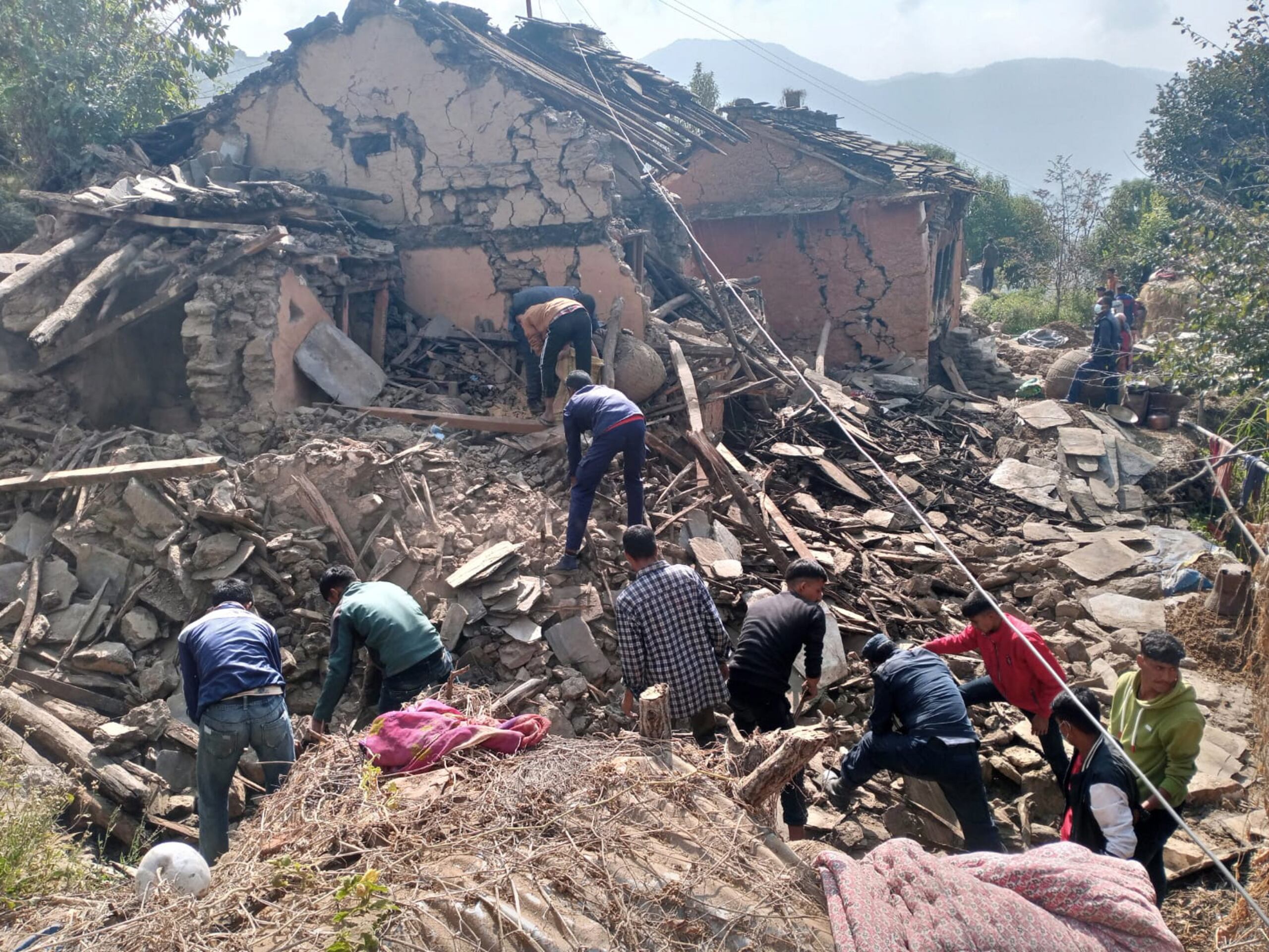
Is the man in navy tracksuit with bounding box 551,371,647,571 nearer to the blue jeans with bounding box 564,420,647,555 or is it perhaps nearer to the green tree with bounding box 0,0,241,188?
the blue jeans with bounding box 564,420,647,555

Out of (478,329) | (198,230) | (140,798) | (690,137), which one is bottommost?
(140,798)

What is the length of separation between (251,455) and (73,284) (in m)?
2.81

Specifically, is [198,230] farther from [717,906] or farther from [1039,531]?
[1039,531]

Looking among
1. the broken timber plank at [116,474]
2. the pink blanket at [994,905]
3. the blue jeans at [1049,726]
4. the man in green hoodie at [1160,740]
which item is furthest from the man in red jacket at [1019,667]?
the broken timber plank at [116,474]

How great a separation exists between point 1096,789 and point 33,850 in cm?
497

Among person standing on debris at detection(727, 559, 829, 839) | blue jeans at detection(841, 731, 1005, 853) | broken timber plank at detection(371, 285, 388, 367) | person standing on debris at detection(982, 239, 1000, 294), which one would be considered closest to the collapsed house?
broken timber plank at detection(371, 285, 388, 367)

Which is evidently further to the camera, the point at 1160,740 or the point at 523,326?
the point at 523,326

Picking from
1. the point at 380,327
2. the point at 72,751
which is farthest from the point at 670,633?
the point at 380,327

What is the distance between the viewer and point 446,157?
1027cm

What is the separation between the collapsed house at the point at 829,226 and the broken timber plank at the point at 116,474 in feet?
35.9

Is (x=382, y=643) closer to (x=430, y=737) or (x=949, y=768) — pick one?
(x=430, y=737)

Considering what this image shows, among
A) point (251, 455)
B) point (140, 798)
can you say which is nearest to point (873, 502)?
point (251, 455)

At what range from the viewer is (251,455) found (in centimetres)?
751

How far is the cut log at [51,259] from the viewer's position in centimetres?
771
